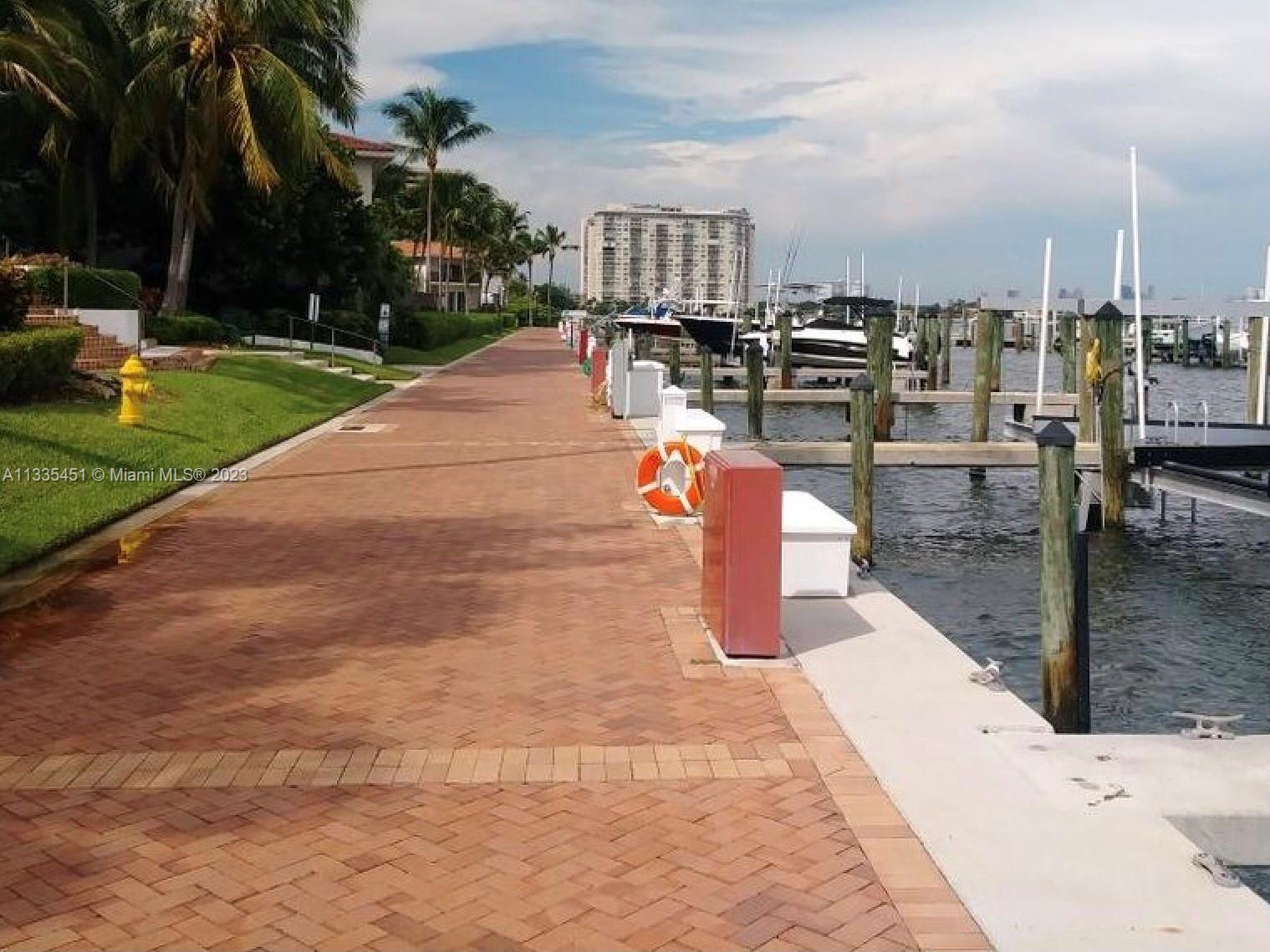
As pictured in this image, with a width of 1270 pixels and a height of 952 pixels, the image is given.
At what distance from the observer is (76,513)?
11805mm

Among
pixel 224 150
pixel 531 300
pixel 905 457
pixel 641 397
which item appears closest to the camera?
pixel 905 457

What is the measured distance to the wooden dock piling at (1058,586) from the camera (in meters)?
7.34

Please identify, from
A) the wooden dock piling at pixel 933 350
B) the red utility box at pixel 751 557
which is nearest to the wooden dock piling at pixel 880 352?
the wooden dock piling at pixel 933 350

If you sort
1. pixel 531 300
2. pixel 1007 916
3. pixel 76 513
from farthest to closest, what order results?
pixel 531 300 < pixel 76 513 < pixel 1007 916

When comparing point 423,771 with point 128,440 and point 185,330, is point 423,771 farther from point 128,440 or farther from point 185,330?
point 185,330

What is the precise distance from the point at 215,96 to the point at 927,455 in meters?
23.1

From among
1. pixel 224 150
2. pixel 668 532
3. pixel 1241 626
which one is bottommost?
pixel 1241 626

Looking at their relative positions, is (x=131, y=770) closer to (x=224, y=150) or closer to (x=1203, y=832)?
(x=1203, y=832)

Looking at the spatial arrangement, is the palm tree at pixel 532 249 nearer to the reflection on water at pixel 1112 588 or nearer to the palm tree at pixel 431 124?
the palm tree at pixel 431 124

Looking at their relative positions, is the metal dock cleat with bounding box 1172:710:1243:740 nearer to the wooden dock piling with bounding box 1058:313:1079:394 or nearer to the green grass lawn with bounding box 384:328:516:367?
the wooden dock piling with bounding box 1058:313:1079:394

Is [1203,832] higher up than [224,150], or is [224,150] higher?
[224,150]

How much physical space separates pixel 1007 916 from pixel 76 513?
388 inches

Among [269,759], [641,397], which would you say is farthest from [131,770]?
[641,397]

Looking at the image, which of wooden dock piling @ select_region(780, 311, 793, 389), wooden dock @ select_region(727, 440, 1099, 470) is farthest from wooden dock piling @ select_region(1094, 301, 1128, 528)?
wooden dock piling @ select_region(780, 311, 793, 389)
